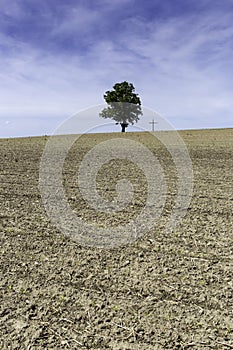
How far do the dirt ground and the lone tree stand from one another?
148 feet

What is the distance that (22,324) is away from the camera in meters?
3.19

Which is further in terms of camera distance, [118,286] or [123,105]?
[123,105]

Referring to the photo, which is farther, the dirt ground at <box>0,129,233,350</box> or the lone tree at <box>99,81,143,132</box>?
the lone tree at <box>99,81,143,132</box>

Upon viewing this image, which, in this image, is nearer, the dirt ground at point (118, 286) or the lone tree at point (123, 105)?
the dirt ground at point (118, 286)

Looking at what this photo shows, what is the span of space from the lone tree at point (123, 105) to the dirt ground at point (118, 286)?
45.0 m

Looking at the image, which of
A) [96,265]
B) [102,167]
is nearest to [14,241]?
[96,265]

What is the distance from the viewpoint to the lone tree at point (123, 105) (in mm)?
52106

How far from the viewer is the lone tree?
171 ft

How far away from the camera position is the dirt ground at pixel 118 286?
3.03 metres

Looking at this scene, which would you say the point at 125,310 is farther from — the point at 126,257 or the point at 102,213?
the point at 102,213

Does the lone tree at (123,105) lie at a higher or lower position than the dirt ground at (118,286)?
higher

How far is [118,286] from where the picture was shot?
380cm

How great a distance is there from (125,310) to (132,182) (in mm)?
5720

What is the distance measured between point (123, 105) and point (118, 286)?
52.2 meters
